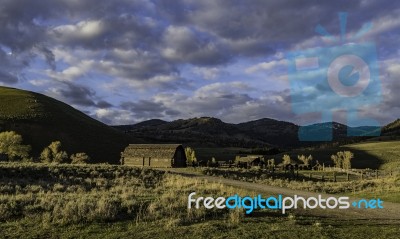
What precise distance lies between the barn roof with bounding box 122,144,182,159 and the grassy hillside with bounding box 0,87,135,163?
22451mm

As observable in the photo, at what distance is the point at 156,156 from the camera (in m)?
72.5

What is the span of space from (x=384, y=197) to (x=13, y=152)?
66845mm

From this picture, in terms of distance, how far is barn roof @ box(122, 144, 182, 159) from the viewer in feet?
237

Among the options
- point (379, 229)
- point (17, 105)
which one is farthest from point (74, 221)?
point (17, 105)

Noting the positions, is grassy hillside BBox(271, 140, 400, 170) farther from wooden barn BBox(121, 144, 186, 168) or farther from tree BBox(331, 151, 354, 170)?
wooden barn BBox(121, 144, 186, 168)

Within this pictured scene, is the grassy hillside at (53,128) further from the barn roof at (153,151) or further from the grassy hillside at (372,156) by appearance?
the grassy hillside at (372,156)

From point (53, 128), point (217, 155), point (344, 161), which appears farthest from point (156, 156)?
point (217, 155)

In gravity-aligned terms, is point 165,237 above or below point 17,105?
below

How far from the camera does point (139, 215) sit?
45.4 ft

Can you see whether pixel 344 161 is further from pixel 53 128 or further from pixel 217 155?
pixel 53 128

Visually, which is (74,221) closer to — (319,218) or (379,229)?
(319,218)

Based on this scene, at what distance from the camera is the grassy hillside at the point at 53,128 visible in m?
100

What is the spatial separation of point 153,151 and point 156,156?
166 centimetres

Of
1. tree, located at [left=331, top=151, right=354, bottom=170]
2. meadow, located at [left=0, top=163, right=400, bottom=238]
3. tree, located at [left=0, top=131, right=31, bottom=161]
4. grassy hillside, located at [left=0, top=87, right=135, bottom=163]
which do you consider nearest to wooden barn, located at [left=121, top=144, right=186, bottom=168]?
tree, located at [left=0, top=131, right=31, bottom=161]
